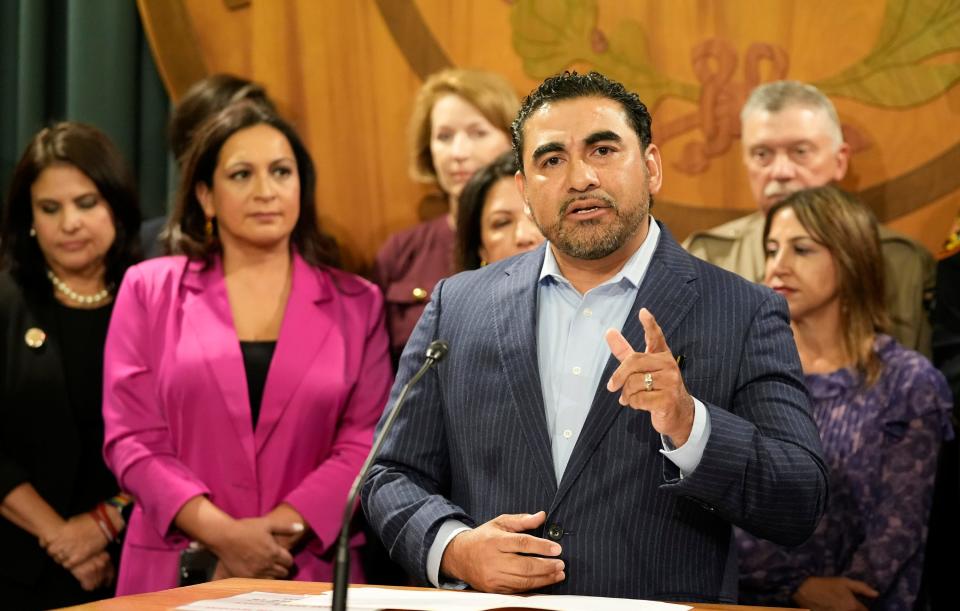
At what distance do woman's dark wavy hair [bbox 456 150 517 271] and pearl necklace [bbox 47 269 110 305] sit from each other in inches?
42.9

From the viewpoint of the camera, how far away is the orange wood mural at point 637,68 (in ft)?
12.3

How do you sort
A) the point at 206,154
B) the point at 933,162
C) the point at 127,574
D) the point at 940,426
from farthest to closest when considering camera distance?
the point at 933,162 → the point at 206,154 → the point at 127,574 → the point at 940,426

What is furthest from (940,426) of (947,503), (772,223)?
(772,223)

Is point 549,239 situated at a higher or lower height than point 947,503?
higher

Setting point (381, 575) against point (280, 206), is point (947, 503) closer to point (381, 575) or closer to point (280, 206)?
point (381, 575)

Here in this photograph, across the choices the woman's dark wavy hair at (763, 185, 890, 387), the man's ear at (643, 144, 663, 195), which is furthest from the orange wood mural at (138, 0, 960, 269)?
the man's ear at (643, 144, 663, 195)

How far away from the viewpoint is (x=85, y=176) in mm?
3697

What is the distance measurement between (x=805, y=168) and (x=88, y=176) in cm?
212

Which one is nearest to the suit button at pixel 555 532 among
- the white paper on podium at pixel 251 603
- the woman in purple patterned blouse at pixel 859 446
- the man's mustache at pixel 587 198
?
the white paper on podium at pixel 251 603

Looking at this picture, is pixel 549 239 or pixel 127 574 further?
pixel 127 574

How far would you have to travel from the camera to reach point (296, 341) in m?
3.35

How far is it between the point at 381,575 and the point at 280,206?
1.15 meters

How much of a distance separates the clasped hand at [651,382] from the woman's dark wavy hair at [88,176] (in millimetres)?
2210

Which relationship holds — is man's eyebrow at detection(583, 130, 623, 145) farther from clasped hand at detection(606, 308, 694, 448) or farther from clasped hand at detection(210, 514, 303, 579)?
clasped hand at detection(210, 514, 303, 579)
